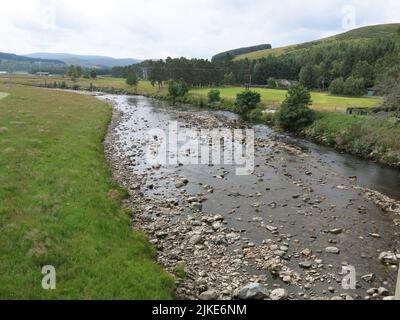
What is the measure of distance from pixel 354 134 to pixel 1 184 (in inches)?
1476

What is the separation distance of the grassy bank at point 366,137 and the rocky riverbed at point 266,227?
240 inches

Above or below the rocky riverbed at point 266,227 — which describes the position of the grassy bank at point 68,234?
above

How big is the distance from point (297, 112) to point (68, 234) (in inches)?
1755

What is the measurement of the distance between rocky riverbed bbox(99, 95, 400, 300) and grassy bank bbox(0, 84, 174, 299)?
1509mm

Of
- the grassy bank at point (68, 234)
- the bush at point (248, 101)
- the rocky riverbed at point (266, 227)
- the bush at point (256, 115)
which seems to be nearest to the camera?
the grassy bank at point (68, 234)

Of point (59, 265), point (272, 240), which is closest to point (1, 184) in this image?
point (59, 265)

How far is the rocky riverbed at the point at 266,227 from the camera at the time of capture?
583 inches

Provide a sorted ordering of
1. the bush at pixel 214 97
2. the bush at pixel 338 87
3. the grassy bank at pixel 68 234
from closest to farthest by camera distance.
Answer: the grassy bank at pixel 68 234
the bush at pixel 214 97
the bush at pixel 338 87

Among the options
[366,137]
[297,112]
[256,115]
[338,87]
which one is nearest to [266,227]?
[366,137]

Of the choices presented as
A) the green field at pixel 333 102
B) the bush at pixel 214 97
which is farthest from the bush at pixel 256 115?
the bush at pixel 214 97

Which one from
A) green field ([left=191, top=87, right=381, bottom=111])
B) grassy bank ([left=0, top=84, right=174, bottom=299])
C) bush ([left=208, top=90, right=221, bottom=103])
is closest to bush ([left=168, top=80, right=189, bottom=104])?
bush ([left=208, top=90, right=221, bottom=103])

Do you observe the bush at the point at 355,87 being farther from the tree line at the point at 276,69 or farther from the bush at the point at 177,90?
the bush at the point at 177,90

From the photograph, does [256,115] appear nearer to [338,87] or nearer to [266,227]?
[338,87]

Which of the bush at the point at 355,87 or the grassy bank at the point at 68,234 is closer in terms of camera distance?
the grassy bank at the point at 68,234
